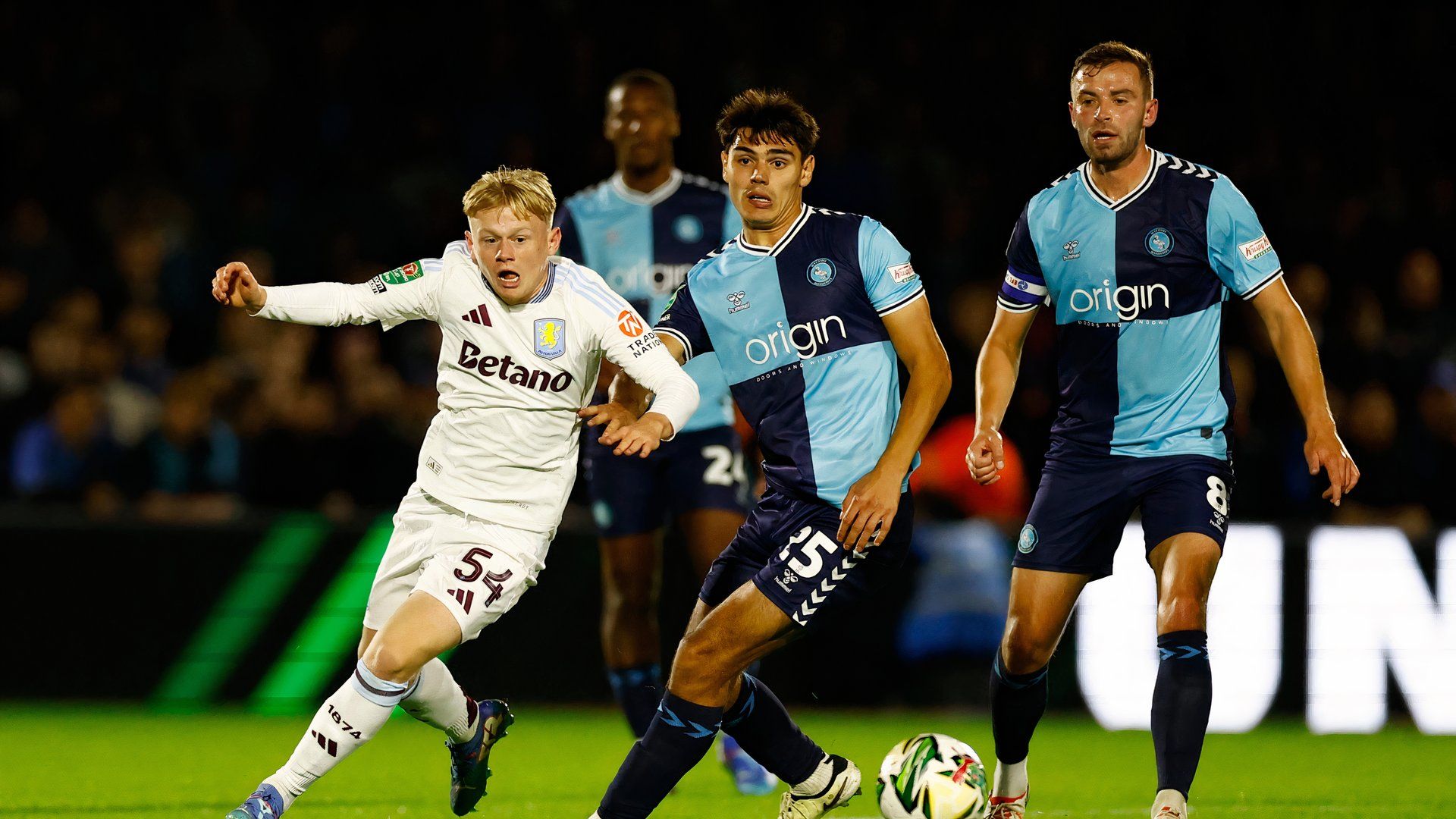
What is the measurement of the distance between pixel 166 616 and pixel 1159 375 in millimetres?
6786

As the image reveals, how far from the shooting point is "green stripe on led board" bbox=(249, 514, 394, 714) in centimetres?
1034

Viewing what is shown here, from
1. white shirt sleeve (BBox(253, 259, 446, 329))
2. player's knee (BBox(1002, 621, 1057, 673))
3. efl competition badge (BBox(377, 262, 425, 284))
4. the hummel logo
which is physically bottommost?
player's knee (BBox(1002, 621, 1057, 673))

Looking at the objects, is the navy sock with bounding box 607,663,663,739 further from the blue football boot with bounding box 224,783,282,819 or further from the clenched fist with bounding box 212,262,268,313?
the clenched fist with bounding box 212,262,268,313

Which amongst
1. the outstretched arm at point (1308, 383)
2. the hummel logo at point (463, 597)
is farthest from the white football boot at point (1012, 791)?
the hummel logo at point (463, 597)

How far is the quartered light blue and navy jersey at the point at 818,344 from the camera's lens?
5.41m

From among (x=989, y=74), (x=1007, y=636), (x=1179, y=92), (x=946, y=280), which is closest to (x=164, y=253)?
(x=946, y=280)

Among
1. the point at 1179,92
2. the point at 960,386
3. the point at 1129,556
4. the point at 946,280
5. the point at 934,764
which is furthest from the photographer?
A: the point at 1179,92

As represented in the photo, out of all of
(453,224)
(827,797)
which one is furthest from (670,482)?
(453,224)

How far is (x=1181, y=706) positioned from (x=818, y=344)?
1.54 metres

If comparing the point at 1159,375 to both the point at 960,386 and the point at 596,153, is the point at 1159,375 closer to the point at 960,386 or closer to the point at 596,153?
the point at 960,386

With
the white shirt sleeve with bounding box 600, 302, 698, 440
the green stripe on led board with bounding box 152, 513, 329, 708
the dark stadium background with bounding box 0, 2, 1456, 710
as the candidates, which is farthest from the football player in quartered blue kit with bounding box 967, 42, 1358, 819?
the green stripe on led board with bounding box 152, 513, 329, 708

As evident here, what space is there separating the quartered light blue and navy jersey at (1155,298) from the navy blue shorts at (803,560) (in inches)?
32.3

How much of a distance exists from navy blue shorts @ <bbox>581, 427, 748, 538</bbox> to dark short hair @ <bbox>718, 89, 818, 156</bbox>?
1.84 metres

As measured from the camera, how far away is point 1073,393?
5.86 metres
